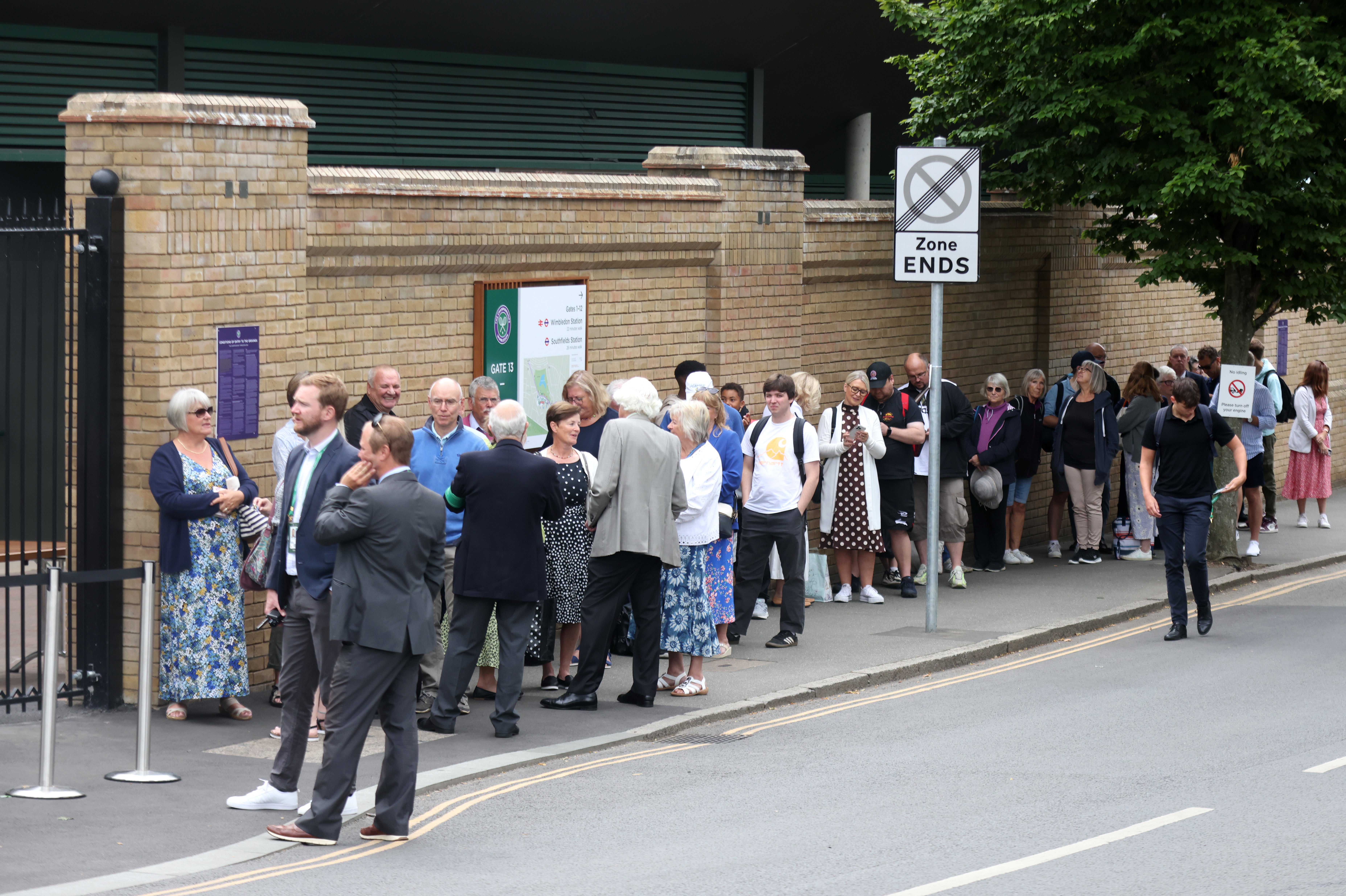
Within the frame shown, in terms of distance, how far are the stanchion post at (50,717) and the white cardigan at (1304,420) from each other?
15.1 m

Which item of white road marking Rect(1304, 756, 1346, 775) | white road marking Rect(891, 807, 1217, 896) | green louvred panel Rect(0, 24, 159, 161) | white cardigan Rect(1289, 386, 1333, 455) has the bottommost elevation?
white road marking Rect(891, 807, 1217, 896)

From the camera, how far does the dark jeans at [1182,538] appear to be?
1266 centimetres

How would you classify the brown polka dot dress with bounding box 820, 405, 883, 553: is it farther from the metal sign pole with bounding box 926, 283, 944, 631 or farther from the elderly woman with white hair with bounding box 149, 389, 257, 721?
the elderly woman with white hair with bounding box 149, 389, 257, 721

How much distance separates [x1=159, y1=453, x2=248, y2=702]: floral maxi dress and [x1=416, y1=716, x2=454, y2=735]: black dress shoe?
1076 mm

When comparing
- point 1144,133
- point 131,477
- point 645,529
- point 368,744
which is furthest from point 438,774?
point 1144,133

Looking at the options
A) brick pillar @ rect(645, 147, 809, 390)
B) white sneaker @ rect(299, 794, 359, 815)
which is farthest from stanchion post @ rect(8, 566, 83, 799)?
brick pillar @ rect(645, 147, 809, 390)

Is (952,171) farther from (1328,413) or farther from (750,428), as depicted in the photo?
(1328,413)

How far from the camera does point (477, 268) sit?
12.1 metres

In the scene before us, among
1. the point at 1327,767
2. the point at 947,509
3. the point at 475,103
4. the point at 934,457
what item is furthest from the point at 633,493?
the point at 475,103

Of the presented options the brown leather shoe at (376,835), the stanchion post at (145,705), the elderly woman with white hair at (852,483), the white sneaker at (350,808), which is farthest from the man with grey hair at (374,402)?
the elderly woman with white hair at (852,483)

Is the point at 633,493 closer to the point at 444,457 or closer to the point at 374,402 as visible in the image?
the point at 444,457

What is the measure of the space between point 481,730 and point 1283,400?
1267 cm

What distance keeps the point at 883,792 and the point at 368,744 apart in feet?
9.17

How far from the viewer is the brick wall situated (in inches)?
383
